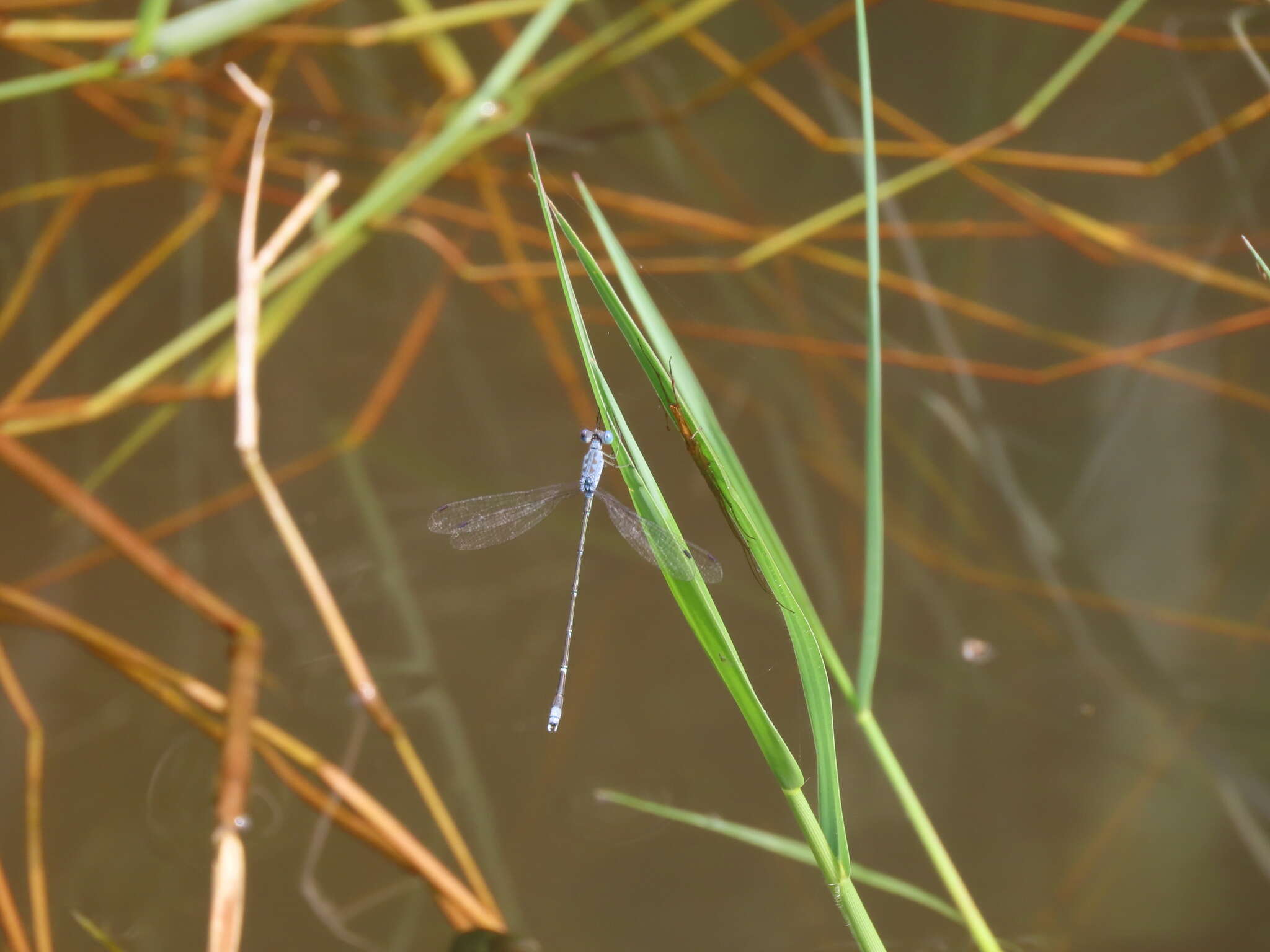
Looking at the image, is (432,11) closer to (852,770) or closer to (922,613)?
(922,613)

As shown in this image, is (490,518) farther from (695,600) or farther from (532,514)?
(695,600)

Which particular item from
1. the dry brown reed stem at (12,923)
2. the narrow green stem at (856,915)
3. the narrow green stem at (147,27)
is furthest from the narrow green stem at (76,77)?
the narrow green stem at (856,915)

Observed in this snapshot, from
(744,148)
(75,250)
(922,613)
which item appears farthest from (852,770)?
(75,250)

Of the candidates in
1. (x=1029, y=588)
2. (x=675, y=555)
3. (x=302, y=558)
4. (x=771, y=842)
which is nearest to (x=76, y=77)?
(x=302, y=558)

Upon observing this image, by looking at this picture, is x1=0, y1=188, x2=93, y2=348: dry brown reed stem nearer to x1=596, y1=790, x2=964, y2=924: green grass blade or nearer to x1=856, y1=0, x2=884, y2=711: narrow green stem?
x1=596, y1=790, x2=964, y2=924: green grass blade

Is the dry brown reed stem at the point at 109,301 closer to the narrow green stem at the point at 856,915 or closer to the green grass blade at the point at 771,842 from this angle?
the green grass blade at the point at 771,842
